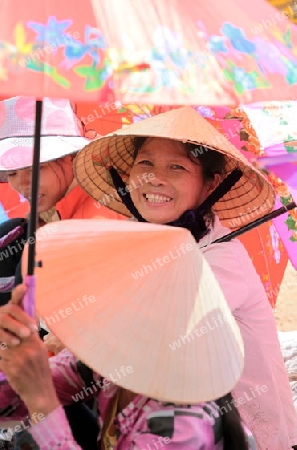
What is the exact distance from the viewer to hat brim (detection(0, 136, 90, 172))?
2406 mm

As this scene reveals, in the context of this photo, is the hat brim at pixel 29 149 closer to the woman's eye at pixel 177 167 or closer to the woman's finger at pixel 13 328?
the woman's eye at pixel 177 167

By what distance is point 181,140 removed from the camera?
70.5 inches

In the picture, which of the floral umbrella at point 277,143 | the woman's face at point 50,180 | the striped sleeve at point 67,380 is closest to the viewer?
the striped sleeve at point 67,380

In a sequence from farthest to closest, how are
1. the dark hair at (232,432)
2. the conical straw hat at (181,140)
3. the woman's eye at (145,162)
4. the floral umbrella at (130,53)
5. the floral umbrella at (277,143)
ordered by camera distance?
the floral umbrella at (277,143)
the woman's eye at (145,162)
the conical straw hat at (181,140)
the dark hair at (232,432)
the floral umbrella at (130,53)

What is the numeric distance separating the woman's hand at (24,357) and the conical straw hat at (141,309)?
2.1 inches

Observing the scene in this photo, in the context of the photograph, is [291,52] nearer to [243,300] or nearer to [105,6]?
[105,6]

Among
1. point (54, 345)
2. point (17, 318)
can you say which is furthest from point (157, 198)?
point (17, 318)

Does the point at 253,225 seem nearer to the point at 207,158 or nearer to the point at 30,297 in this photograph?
the point at 207,158

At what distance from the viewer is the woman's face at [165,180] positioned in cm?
189

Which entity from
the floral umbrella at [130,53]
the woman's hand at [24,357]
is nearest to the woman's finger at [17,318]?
the woman's hand at [24,357]

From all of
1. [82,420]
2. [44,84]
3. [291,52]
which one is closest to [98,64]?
[44,84]

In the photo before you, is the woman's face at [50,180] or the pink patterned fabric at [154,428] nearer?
the pink patterned fabric at [154,428]

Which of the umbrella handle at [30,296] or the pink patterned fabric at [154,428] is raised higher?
the umbrella handle at [30,296]

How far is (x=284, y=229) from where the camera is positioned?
2521mm
